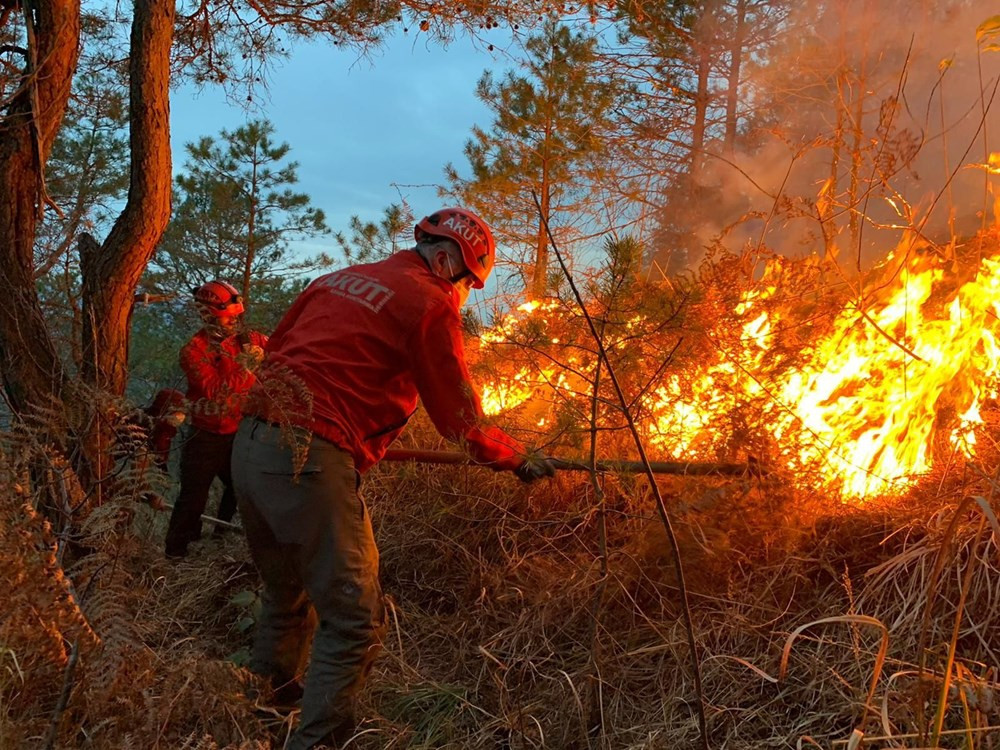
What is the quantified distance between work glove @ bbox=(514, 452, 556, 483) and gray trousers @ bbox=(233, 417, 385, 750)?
26.0 inches

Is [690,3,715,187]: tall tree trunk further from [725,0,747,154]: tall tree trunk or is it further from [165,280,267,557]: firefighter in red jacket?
[165,280,267,557]: firefighter in red jacket

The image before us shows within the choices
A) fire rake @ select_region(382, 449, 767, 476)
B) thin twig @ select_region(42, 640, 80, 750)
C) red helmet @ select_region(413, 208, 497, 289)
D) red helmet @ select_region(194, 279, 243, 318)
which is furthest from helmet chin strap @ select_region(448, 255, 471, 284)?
red helmet @ select_region(194, 279, 243, 318)

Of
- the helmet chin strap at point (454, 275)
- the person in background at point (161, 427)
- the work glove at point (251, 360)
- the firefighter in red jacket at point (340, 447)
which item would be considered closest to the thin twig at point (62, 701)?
→ the person in background at point (161, 427)

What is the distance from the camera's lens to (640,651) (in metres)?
3.13

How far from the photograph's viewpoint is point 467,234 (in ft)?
10.7

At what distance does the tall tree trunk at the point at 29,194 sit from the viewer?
14.6ft

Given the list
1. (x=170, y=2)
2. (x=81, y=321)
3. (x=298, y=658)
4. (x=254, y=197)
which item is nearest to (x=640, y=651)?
(x=298, y=658)

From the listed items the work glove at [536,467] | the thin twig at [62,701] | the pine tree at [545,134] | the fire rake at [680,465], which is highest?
the pine tree at [545,134]

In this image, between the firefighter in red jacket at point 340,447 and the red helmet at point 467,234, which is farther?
the red helmet at point 467,234

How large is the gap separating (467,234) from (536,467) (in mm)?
1055

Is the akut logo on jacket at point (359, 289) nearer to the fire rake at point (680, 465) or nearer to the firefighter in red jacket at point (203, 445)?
the fire rake at point (680, 465)

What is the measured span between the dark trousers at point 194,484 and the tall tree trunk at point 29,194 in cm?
135

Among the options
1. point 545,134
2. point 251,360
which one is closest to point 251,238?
point 545,134

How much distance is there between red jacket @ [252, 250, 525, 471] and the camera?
2.93 meters
